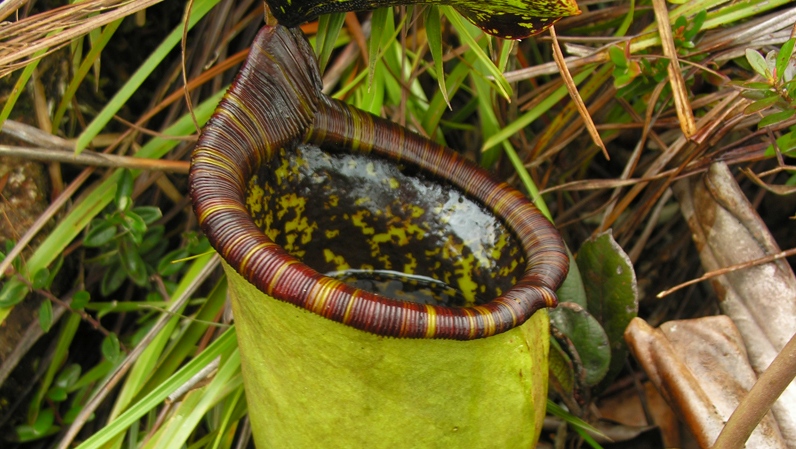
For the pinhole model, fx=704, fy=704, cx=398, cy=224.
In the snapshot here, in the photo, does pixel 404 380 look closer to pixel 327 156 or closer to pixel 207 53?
pixel 327 156

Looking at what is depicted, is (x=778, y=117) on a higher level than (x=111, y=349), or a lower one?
higher

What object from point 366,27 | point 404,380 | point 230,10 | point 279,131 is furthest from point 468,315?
point 230,10

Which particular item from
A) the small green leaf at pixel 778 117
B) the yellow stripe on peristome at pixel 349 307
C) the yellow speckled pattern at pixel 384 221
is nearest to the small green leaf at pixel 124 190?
the yellow speckled pattern at pixel 384 221

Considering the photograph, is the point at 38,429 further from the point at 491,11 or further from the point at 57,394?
the point at 491,11

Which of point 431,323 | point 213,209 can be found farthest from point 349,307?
point 213,209

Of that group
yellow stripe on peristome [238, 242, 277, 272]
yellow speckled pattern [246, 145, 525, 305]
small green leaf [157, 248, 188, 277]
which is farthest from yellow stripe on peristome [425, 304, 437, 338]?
small green leaf [157, 248, 188, 277]
